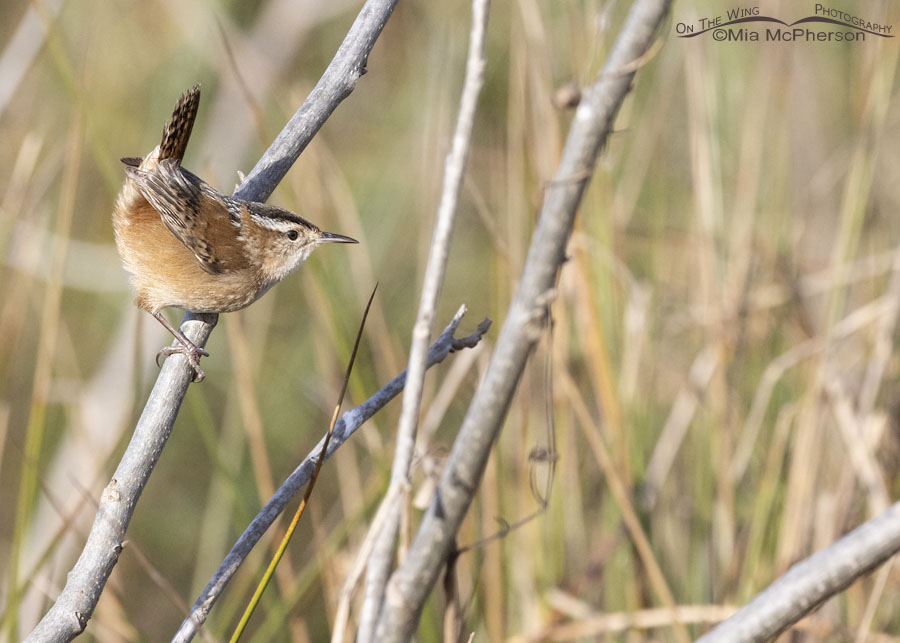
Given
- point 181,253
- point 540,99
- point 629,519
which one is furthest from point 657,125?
point 181,253

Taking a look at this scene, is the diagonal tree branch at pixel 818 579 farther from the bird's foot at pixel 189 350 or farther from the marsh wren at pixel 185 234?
the marsh wren at pixel 185 234

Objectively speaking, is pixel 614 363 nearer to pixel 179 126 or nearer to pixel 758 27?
pixel 758 27

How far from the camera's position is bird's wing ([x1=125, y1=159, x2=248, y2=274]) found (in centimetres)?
230

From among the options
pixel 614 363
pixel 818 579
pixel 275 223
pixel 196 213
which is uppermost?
pixel 196 213

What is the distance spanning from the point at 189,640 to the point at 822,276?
261cm

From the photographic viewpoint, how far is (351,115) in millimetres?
5645

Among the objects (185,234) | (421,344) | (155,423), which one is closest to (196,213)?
(185,234)

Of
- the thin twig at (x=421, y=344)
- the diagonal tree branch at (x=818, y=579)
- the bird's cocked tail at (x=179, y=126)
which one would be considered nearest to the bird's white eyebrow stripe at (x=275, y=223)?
the bird's cocked tail at (x=179, y=126)

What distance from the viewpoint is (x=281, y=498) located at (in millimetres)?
1344

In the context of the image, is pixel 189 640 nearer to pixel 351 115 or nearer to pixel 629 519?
pixel 629 519

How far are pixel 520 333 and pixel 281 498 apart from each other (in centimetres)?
66

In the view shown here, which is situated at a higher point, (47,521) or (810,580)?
(810,580)

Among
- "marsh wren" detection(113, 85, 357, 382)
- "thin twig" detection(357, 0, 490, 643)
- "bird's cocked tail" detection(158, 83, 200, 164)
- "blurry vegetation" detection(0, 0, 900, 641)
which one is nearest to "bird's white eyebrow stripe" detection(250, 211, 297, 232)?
"marsh wren" detection(113, 85, 357, 382)

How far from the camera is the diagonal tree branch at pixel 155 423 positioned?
1225mm
